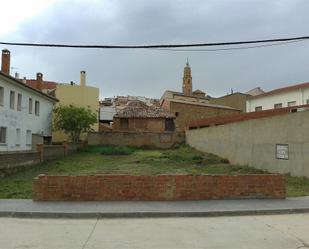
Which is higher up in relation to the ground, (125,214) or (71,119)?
(71,119)

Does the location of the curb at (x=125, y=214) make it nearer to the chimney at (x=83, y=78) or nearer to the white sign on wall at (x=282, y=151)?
the white sign on wall at (x=282, y=151)

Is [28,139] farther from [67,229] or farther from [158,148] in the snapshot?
[67,229]

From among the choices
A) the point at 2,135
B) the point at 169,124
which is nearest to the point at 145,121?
the point at 169,124

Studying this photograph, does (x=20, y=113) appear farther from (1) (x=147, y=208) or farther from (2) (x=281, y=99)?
(2) (x=281, y=99)

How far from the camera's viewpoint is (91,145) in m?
51.2

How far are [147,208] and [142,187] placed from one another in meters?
1.52

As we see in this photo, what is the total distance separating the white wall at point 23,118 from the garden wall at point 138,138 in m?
5.19

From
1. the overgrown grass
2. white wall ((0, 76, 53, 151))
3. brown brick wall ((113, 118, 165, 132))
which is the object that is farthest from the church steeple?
the overgrown grass

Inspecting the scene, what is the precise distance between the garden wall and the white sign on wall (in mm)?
28634

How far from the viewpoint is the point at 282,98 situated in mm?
53438

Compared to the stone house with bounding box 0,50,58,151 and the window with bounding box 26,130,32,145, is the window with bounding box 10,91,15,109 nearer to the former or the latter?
the stone house with bounding box 0,50,58,151

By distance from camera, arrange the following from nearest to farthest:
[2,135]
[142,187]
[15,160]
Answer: [142,187] < [15,160] < [2,135]

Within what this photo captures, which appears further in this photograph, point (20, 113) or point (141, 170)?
point (20, 113)

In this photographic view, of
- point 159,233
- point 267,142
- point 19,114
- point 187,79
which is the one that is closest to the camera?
point 159,233
